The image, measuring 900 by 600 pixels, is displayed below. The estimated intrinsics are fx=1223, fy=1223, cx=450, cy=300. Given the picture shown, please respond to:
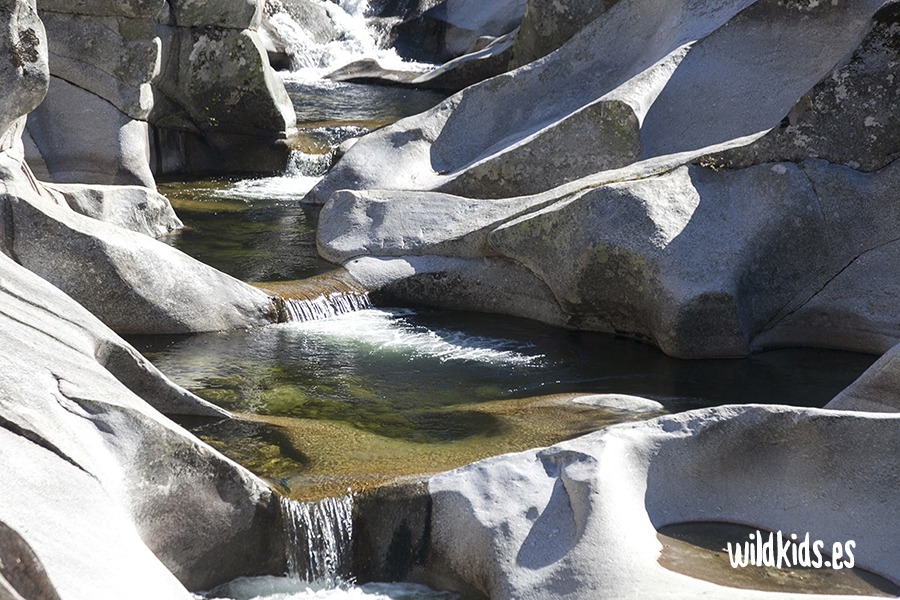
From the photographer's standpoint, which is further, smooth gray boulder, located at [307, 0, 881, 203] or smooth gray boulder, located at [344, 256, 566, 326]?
smooth gray boulder, located at [307, 0, 881, 203]

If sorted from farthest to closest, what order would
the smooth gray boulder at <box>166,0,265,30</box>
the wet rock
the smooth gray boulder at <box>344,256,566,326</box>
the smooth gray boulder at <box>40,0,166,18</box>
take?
the smooth gray boulder at <box>166,0,265,30</box>, the smooth gray boulder at <box>40,0,166,18</box>, the smooth gray boulder at <box>344,256,566,326</box>, the wet rock

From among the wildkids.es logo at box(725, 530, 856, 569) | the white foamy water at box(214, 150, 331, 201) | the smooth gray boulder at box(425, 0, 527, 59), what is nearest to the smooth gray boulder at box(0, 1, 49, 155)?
the wildkids.es logo at box(725, 530, 856, 569)

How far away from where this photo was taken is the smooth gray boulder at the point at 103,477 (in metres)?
4.02

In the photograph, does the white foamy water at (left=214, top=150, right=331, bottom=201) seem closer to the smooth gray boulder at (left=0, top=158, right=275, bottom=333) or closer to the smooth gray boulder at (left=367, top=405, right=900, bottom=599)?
the smooth gray boulder at (left=0, top=158, right=275, bottom=333)

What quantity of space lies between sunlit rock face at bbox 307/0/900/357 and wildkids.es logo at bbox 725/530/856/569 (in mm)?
3334

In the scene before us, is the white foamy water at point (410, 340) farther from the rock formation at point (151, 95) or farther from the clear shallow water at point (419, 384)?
the rock formation at point (151, 95)

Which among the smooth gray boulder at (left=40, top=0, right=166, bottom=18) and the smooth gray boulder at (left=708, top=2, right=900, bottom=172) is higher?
the smooth gray boulder at (left=40, top=0, right=166, bottom=18)

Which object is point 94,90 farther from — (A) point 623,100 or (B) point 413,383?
(B) point 413,383

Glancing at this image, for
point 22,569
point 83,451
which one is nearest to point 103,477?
point 83,451

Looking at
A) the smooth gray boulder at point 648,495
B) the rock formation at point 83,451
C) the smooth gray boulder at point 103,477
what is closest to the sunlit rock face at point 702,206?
the rock formation at point 83,451

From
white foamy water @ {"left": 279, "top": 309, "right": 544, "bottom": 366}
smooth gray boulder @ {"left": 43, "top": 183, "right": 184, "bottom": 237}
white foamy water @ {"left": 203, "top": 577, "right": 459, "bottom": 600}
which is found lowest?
white foamy water @ {"left": 203, "top": 577, "right": 459, "bottom": 600}

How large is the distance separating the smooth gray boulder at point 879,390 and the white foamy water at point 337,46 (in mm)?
16205

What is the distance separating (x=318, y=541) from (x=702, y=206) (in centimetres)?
441

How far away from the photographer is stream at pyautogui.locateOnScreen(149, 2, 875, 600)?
5555 millimetres
